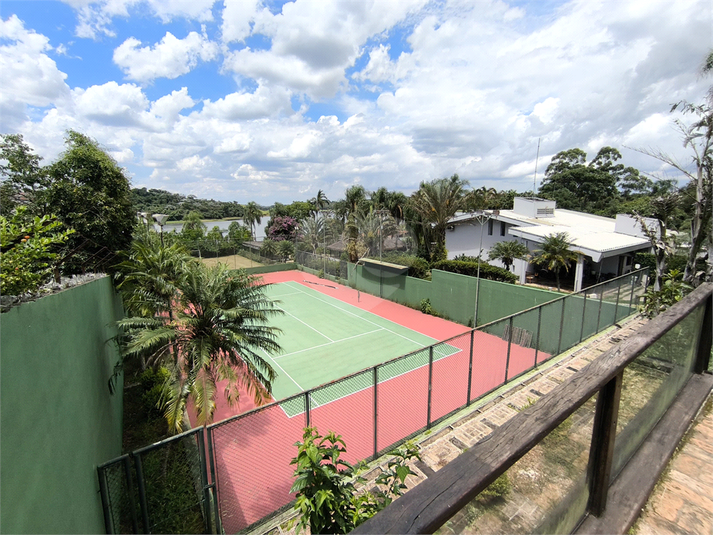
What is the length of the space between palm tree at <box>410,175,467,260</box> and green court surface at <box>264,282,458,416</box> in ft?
29.5

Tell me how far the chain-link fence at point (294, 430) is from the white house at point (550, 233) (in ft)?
18.4

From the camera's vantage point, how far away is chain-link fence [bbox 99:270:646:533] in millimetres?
5949

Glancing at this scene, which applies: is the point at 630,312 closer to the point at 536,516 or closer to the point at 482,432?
the point at 482,432

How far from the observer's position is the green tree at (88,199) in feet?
38.5

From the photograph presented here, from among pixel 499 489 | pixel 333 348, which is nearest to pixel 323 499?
pixel 499 489

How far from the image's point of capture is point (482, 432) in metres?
7.19

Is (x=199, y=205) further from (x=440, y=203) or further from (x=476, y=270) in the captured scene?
(x=476, y=270)

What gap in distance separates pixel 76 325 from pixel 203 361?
11.0 feet

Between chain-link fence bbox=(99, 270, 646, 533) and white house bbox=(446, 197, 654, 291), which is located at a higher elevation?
white house bbox=(446, 197, 654, 291)

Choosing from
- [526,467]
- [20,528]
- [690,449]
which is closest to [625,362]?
[526,467]

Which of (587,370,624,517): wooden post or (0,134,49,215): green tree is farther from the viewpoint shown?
(0,134,49,215): green tree

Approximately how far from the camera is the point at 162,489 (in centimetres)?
668

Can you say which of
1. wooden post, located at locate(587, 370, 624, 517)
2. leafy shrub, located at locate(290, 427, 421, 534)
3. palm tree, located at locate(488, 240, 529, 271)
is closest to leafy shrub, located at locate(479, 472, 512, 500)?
wooden post, located at locate(587, 370, 624, 517)

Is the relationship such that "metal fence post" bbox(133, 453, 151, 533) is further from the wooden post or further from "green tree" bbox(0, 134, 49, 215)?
"green tree" bbox(0, 134, 49, 215)
